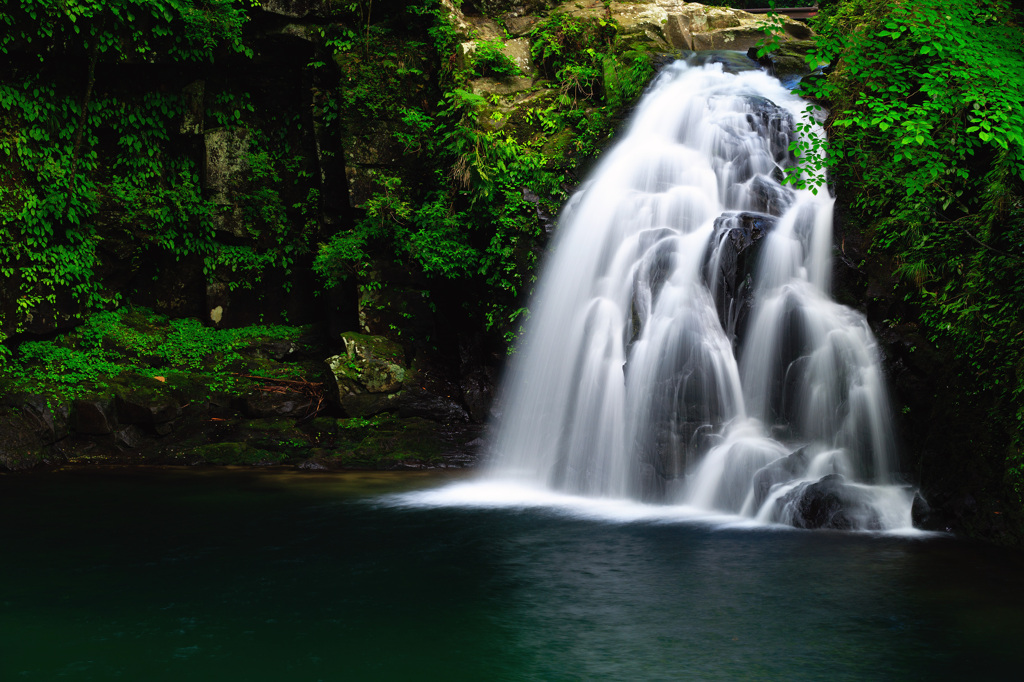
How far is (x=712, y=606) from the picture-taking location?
5289mm

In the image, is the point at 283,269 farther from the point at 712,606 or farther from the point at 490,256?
the point at 712,606

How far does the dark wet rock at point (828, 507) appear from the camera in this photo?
720 centimetres

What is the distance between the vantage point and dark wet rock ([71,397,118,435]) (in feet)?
35.4

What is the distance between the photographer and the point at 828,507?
7.28 meters

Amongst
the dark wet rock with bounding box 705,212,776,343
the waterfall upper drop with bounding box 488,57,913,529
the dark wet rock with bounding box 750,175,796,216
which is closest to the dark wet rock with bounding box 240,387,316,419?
the waterfall upper drop with bounding box 488,57,913,529

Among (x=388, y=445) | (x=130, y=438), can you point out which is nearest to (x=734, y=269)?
(x=388, y=445)

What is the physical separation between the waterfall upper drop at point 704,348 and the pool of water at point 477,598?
973 millimetres

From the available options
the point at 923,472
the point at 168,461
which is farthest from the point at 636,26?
the point at 168,461

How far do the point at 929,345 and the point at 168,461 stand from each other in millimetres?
9725

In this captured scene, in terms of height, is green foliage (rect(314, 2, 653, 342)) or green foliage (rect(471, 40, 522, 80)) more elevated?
green foliage (rect(471, 40, 522, 80))

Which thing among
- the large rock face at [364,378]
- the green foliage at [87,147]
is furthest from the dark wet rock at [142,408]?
the large rock face at [364,378]

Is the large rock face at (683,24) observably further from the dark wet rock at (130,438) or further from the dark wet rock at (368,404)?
the dark wet rock at (130,438)

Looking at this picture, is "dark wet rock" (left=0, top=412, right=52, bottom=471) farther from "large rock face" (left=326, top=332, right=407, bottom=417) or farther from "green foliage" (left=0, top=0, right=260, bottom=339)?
"large rock face" (left=326, top=332, right=407, bottom=417)

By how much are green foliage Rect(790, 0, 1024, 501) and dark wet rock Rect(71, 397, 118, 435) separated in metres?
9.56
